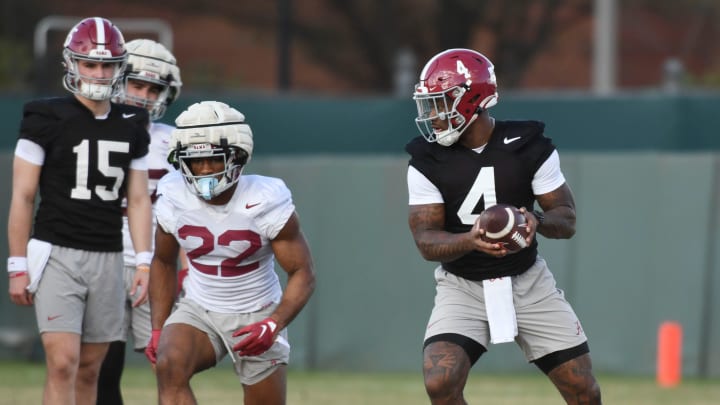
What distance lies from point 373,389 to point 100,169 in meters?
5.05

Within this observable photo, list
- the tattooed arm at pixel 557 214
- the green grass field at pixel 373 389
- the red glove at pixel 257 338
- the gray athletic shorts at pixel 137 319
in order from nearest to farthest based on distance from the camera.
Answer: the red glove at pixel 257 338, the tattooed arm at pixel 557 214, the gray athletic shorts at pixel 137 319, the green grass field at pixel 373 389

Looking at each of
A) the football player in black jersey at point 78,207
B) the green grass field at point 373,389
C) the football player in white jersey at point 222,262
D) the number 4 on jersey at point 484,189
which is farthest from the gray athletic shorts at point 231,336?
the green grass field at point 373,389

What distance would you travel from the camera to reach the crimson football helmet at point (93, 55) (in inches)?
282

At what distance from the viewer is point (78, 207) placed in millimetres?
7191

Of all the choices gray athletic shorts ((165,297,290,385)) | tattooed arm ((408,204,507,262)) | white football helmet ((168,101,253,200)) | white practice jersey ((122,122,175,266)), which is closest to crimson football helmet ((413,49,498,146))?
tattooed arm ((408,204,507,262))

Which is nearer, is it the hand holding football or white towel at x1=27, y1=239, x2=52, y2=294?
Result: the hand holding football

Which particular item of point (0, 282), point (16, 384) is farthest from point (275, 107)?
point (16, 384)

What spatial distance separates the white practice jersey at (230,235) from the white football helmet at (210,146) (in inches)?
4.5

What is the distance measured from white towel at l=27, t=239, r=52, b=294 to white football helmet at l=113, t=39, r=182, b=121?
1.13m

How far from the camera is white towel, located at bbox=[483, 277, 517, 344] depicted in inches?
259

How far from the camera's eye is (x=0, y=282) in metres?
13.7

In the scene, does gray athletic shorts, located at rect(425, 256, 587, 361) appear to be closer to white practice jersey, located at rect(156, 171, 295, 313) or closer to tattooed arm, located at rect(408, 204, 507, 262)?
tattooed arm, located at rect(408, 204, 507, 262)

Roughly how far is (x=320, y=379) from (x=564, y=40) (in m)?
17.3

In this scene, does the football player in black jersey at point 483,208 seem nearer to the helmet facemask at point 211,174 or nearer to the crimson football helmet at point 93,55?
the helmet facemask at point 211,174
